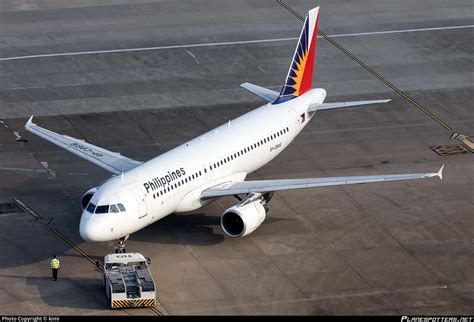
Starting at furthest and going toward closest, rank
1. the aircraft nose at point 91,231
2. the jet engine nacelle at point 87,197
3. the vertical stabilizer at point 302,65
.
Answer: the vertical stabilizer at point 302,65 → the jet engine nacelle at point 87,197 → the aircraft nose at point 91,231

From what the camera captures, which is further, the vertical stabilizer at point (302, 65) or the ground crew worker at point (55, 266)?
the vertical stabilizer at point (302, 65)

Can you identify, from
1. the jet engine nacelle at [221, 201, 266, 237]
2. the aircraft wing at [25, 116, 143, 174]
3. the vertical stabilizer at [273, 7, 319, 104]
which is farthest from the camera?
the vertical stabilizer at [273, 7, 319, 104]

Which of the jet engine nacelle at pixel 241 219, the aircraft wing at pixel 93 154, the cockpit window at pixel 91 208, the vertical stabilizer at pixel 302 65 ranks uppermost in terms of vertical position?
the vertical stabilizer at pixel 302 65

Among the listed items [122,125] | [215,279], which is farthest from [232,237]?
[122,125]

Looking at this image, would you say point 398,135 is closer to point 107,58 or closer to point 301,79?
point 301,79

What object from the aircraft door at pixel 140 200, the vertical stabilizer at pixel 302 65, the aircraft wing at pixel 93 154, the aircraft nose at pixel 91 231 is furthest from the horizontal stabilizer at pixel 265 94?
the aircraft nose at pixel 91 231

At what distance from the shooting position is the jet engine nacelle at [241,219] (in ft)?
244

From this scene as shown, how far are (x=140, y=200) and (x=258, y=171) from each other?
17201 mm

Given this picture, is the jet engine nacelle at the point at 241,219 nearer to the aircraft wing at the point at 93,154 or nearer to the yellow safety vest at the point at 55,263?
the aircraft wing at the point at 93,154

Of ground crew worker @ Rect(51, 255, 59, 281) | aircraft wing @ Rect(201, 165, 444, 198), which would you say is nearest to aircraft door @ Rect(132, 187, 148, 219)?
aircraft wing @ Rect(201, 165, 444, 198)

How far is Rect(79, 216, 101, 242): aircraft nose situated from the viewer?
6988 cm

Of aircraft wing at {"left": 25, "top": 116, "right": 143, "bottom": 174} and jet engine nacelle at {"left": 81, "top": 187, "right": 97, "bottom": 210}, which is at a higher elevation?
aircraft wing at {"left": 25, "top": 116, "right": 143, "bottom": 174}

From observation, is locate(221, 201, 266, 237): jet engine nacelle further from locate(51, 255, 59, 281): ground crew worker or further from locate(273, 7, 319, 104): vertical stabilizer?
locate(273, 7, 319, 104): vertical stabilizer

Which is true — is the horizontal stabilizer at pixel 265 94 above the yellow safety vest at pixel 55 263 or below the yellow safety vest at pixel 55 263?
above
